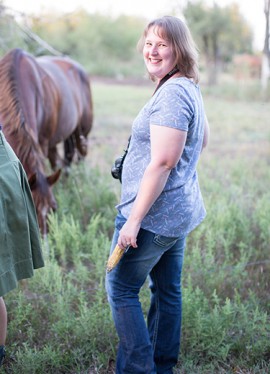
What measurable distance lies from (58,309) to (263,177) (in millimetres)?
3560

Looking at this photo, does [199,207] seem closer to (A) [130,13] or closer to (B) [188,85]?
(B) [188,85]

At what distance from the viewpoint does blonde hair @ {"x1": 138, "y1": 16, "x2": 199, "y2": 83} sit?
5.97 ft

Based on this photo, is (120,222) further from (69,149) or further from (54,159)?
(69,149)

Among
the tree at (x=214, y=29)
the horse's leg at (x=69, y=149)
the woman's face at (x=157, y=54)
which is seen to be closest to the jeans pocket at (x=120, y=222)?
the woman's face at (x=157, y=54)

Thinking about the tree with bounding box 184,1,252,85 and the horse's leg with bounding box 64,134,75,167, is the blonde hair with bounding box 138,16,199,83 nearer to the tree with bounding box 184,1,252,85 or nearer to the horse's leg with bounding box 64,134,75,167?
the horse's leg with bounding box 64,134,75,167

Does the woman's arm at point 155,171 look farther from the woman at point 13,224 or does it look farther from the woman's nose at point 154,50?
the woman at point 13,224

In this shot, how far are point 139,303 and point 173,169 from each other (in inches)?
23.9

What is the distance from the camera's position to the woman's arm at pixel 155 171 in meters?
1.71

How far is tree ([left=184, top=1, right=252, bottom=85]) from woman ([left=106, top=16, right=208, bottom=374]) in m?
18.8

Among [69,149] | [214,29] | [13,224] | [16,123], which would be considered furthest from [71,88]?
[214,29]

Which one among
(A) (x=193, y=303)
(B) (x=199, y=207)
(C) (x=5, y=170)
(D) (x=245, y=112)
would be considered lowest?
(D) (x=245, y=112)

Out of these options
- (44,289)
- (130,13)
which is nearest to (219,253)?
(44,289)

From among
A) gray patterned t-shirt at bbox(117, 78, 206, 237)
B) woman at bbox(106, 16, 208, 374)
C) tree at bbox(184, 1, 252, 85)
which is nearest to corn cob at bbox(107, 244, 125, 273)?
woman at bbox(106, 16, 208, 374)

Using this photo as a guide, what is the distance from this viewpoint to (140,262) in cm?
194
